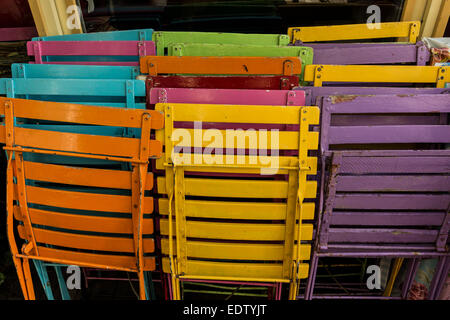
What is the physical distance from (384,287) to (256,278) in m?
1.14

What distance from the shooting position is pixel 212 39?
2.14 metres

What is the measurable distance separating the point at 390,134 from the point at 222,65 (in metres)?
0.98

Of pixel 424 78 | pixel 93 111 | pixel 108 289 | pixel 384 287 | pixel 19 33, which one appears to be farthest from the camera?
pixel 19 33

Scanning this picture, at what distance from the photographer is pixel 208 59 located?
72.7 inches

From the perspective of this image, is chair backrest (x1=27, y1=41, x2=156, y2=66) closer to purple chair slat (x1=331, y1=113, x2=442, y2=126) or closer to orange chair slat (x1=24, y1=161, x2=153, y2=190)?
orange chair slat (x1=24, y1=161, x2=153, y2=190)

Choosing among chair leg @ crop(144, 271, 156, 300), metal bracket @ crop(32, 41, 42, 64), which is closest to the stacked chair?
chair leg @ crop(144, 271, 156, 300)

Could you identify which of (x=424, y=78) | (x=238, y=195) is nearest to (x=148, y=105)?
(x=238, y=195)

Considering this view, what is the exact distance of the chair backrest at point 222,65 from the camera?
Answer: 182 centimetres

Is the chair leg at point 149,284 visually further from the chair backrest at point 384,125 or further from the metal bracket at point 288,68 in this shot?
the metal bracket at point 288,68

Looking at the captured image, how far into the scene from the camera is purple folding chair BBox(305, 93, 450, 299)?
1.59 metres

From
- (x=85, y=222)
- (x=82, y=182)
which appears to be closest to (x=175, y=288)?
(x=85, y=222)

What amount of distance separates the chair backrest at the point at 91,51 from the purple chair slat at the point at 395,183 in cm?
145

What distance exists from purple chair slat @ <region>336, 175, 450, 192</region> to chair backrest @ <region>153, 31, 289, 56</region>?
1.08 meters
